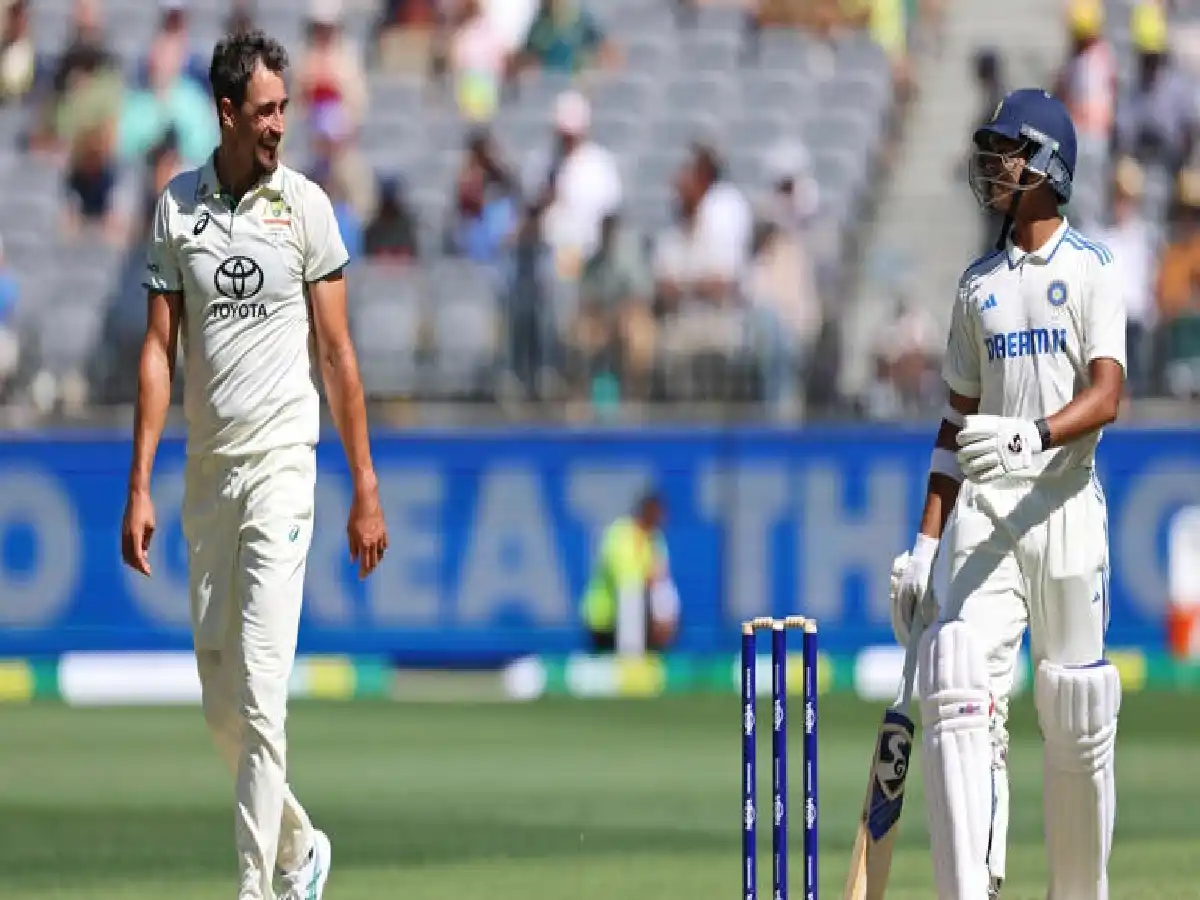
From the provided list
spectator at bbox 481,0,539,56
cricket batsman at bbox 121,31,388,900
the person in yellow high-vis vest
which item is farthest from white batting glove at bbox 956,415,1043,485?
spectator at bbox 481,0,539,56

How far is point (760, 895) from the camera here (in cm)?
834

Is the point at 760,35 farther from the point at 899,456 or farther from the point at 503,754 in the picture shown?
the point at 503,754

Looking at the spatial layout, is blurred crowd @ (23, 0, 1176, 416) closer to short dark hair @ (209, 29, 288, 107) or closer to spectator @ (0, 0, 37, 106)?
spectator @ (0, 0, 37, 106)

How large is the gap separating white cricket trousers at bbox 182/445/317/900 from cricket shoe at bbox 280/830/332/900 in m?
0.19

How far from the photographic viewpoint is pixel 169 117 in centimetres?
1870

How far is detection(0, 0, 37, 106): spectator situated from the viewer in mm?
19453

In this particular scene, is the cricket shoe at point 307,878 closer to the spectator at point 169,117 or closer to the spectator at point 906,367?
the spectator at point 906,367

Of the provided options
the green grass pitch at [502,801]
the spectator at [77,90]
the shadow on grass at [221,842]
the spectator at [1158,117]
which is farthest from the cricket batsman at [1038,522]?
the spectator at [77,90]

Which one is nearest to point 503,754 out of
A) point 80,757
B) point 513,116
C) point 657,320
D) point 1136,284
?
point 80,757

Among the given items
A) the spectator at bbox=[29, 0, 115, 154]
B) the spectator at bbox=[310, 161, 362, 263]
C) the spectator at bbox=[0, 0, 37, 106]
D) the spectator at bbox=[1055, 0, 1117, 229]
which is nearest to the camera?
the spectator at bbox=[310, 161, 362, 263]

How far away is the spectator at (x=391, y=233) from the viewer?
57.1ft

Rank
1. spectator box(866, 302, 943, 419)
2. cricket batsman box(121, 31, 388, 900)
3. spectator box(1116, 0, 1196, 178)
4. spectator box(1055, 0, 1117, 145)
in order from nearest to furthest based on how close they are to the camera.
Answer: cricket batsman box(121, 31, 388, 900)
spectator box(866, 302, 943, 419)
spectator box(1116, 0, 1196, 178)
spectator box(1055, 0, 1117, 145)

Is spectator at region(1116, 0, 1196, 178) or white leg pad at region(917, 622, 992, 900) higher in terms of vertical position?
spectator at region(1116, 0, 1196, 178)

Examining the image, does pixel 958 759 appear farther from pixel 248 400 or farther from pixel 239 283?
pixel 239 283
